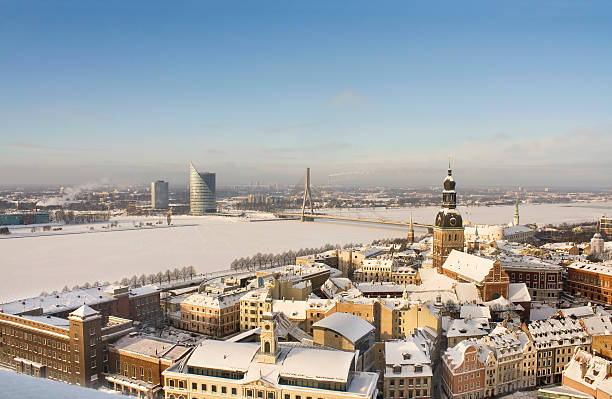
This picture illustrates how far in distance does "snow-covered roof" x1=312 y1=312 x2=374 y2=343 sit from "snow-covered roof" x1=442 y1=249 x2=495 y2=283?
6293 mm

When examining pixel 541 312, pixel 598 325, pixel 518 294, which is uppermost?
pixel 518 294

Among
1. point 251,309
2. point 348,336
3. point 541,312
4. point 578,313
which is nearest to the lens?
point 348,336

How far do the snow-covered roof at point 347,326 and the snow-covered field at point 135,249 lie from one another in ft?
35.4

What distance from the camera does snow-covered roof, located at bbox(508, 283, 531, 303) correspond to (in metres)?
16.2

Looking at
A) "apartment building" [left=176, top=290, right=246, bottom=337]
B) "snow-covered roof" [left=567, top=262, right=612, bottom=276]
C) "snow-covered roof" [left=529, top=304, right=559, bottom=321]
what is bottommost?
"snow-covered roof" [left=529, top=304, right=559, bottom=321]

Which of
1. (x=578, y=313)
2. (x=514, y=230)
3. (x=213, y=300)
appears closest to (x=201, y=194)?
(x=514, y=230)

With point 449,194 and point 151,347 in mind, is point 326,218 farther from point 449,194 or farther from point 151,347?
point 151,347

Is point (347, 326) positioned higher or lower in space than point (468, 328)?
higher

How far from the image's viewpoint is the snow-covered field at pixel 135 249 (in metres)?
20.2

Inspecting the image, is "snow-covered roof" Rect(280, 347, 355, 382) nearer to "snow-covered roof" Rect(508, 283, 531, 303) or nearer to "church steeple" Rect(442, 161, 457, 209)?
"snow-covered roof" Rect(508, 283, 531, 303)

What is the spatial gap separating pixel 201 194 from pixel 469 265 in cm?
5221

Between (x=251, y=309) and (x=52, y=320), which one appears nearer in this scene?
(x=52, y=320)

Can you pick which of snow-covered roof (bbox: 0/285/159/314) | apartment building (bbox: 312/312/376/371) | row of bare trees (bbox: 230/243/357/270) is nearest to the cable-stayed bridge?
Result: row of bare trees (bbox: 230/243/357/270)

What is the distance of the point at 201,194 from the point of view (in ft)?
217
